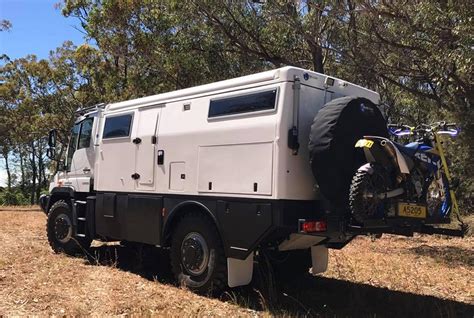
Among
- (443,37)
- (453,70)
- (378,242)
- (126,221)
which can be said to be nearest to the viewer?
(126,221)

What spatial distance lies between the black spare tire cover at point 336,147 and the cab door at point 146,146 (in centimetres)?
288

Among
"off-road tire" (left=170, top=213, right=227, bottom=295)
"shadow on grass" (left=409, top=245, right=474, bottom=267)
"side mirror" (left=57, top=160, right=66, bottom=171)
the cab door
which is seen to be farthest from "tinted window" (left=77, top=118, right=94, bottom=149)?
"shadow on grass" (left=409, top=245, right=474, bottom=267)

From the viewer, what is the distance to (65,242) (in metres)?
10.3

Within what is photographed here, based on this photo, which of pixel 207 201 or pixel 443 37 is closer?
pixel 207 201

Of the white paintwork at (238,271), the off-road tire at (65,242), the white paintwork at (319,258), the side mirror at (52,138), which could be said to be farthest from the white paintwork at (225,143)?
the side mirror at (52,138)

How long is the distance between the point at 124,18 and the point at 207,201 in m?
11.4

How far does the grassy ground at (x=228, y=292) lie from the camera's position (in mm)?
6480

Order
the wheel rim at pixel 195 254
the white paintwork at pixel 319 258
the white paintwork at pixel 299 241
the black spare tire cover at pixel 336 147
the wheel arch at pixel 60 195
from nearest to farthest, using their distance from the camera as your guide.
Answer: the black spare tire cover at pixel 336 147 → the white paintwork at pixel 299 241 → the wheel rim at pixel 195 254 → the white paintwork at pixel 319 258 → the wheel arch at pixel 60 195

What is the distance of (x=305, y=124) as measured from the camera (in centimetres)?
635

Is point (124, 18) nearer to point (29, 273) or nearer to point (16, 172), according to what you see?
point (29, 273)

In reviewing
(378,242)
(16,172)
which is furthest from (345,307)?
(16,172)

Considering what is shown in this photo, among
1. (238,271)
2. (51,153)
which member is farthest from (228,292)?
(51,153)

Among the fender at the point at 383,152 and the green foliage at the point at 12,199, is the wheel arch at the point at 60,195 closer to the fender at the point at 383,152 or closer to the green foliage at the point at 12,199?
the fender at the point at 383,152

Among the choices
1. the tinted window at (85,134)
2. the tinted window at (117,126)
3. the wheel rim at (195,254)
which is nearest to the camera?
the wheel rim at (195,254)
